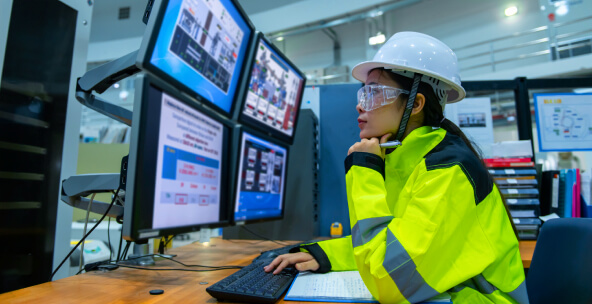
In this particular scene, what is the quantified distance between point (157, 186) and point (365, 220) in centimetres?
51

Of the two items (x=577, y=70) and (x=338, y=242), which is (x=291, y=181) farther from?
(x=577, y=70)

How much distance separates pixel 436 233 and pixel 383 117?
0.44m

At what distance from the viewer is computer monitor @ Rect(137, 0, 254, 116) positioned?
37.6 inches

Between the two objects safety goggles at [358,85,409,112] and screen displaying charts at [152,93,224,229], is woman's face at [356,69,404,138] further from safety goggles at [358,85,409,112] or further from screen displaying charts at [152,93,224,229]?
screen displaying charts at [152,93,224,229]

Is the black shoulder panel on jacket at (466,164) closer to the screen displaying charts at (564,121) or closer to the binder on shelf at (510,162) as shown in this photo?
the binder on shelf at (510,162)

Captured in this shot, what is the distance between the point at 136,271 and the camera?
111cm

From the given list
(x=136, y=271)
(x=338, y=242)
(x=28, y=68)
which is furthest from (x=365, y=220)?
(x=28, y=68)

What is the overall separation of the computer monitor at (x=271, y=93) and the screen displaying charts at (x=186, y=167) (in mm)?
332

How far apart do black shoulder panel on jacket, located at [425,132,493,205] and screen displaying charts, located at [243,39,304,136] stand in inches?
33.5

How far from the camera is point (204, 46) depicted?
118cm

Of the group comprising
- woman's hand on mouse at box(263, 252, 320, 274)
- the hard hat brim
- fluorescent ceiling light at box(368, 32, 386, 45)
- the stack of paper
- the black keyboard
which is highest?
fluorescent ceiling light at box(368, 32, 386, 45)

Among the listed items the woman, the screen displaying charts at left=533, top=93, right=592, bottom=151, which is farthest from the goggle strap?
the screen displaying charts at left=533, top=93, right=592, bottom=151

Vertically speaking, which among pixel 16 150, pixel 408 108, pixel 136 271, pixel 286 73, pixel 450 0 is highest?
pixel 450 0

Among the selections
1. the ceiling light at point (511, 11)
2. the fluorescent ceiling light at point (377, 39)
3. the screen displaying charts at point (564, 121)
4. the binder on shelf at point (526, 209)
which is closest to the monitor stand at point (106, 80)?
the binder on shelf at point (526, 209)
